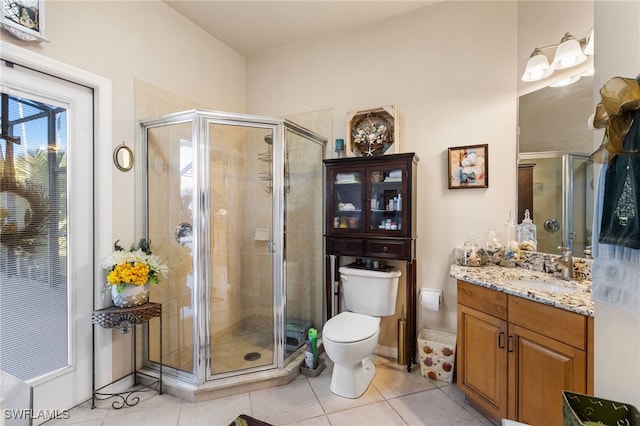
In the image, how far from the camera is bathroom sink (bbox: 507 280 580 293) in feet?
5.48

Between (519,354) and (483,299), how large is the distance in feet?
1.05

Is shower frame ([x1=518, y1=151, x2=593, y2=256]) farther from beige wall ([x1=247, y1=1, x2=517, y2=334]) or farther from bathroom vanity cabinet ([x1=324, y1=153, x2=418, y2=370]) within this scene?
bathroom vanity cabinet ([x1=324, y1=153, x2=418, y2=370])

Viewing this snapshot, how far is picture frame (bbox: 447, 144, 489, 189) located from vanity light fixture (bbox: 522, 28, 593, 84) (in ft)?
1.78

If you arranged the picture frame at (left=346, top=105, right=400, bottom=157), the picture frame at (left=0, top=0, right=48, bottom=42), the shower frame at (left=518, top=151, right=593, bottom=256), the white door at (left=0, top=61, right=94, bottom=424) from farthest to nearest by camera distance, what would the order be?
the picture frame at (left=346, top=105, right=400, bottom=157) → the shower frame at (left=518, top=151, right=593, bottom=256) → the white door at (left=0, top=61, right=94, bottom=424) → the picture frame at (left=0, top=0, right=48, bottom=42)

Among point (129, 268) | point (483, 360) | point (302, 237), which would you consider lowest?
point (483, 360)

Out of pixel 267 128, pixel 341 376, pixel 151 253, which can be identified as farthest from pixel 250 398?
pixel 267 128

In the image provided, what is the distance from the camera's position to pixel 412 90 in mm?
2488

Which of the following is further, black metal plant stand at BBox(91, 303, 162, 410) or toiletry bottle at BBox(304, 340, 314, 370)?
toiletry bottle at BBox(304, 340, 314, 370)

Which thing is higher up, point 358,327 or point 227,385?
point 358,327

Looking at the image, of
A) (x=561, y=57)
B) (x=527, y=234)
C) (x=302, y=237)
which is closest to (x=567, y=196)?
(x=527, y=234)

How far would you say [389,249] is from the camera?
7.45 ft

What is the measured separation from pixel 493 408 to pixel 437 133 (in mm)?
1939

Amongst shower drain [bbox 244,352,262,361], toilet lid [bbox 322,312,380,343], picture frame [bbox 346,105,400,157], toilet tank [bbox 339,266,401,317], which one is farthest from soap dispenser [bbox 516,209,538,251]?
shower drain [bbox 244,352,262,361]

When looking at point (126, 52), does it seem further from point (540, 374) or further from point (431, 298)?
point (540, 374)
